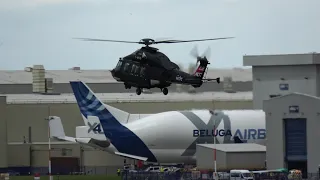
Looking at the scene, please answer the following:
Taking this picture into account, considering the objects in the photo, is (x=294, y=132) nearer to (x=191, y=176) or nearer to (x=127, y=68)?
(x=191, y=176)

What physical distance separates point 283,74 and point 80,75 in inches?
1708

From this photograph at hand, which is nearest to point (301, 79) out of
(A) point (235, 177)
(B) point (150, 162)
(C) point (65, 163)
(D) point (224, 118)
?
(D) point (224, 118)

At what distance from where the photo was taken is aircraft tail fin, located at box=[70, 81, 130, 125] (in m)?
139

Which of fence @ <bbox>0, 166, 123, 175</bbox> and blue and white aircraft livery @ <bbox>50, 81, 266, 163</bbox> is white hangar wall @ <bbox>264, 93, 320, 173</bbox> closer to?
blue and white aircraft livery @ <bbox>50, 81, 266, 163</bbox>

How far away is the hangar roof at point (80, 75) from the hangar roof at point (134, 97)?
8.67 m

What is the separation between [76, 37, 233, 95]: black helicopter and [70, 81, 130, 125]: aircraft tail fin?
52631mm

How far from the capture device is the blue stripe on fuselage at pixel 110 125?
455 ft

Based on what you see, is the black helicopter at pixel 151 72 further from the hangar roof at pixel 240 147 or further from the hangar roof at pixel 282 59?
the hangar roof at pixel 282 59

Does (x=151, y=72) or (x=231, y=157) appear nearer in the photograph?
(x=151, y=72)

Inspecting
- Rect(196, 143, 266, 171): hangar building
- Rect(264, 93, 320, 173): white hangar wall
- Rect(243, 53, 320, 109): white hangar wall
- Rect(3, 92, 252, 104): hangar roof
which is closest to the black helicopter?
Rect(264, 93, 320, 173): white hangar wall

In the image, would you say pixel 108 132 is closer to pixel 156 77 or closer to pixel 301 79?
pixel 301 79

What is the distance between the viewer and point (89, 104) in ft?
457

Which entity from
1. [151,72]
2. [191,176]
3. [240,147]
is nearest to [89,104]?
[240,147]

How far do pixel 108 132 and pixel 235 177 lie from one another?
133 ft
